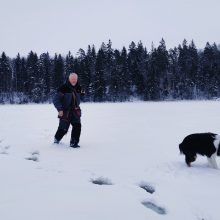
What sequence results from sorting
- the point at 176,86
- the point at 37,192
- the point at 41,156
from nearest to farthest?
the point at 37,192, the point at 41,156, the point at 176,86

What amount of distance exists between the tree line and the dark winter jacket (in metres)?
57.6

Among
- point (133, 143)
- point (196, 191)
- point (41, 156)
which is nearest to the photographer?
point (196, 191)

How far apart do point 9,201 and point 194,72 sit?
70.7 meters

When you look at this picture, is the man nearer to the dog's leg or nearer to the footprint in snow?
the footprint in snow

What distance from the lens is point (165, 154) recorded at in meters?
7.73

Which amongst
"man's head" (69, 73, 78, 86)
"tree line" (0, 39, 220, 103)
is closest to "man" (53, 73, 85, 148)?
"man's head" (69, 73, 78, 86)

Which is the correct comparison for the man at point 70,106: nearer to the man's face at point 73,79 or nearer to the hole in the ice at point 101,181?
the man's face at point 73,79

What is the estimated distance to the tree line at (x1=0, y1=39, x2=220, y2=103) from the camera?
223ft

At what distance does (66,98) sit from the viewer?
8.52 metres

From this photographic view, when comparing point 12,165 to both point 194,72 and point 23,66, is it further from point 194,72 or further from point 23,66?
point 23,66

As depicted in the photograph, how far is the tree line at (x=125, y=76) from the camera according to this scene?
2680 inches

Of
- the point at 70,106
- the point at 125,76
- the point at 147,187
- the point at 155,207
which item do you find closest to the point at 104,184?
the point at 147,187

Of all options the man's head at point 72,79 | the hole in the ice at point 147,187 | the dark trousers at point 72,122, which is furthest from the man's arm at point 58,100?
the hole in the ice at point 147,187

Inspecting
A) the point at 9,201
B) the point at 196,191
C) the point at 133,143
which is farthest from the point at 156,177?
A: the point at 133,143
